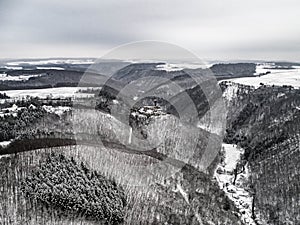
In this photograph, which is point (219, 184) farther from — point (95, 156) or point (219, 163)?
point (95, 156)

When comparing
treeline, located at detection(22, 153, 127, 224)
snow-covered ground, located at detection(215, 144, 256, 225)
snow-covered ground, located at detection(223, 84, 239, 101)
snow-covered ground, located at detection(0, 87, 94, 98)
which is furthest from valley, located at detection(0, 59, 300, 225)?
snow-covered ground, located at detection(223, 84, 239, 101)

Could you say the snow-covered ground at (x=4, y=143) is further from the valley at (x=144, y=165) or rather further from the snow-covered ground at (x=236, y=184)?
the snow-covered ground at (x=236, y=184)

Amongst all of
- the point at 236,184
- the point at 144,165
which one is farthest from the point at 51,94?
the point at 236,184

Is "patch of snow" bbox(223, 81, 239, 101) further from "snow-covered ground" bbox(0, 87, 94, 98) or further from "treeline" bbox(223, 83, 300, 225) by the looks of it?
"snow-covered ground" bbox(0, 87, 94, 98)

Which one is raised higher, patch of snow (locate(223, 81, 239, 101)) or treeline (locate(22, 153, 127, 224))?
patch of snow (locate(223, 81, 239, 101))

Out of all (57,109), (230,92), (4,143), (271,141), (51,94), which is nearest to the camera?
(4,143)

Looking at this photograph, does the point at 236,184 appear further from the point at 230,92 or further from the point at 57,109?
the point at 230,92

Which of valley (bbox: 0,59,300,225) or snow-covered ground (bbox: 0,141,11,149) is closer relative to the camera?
valley (bbox: 0,59,300,225)

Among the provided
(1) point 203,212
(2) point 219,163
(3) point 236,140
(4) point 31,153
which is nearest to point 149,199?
(1) point 203,212
